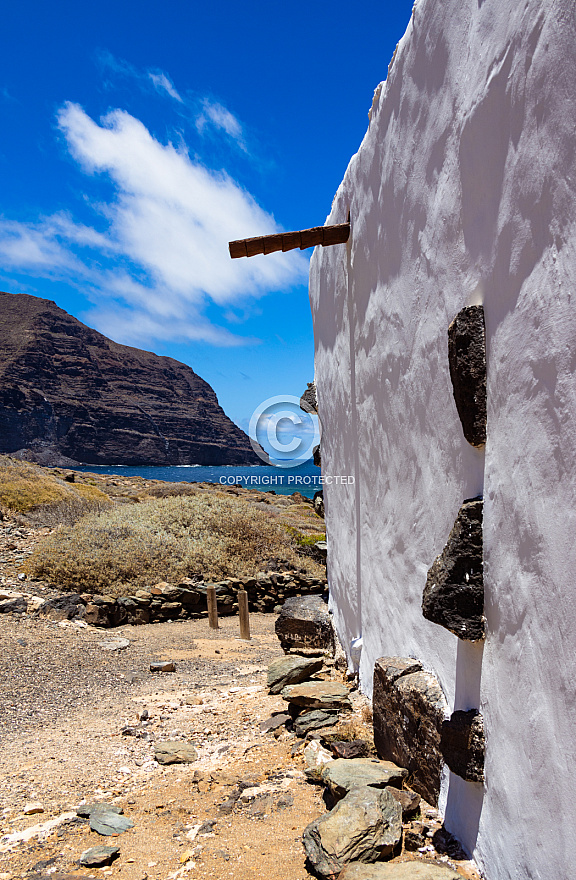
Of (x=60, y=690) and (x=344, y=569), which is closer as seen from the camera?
(x=344, y=569)

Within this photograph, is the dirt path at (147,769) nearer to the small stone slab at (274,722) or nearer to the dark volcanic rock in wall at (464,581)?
the small stone slab at (274,722)

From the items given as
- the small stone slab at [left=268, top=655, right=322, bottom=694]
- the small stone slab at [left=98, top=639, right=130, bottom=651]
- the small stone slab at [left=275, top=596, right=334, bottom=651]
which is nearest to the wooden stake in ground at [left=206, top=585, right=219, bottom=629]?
the small stone slab at [left=98, top=639, right=130, bottom=651]

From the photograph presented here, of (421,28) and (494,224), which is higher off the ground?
(421,28)

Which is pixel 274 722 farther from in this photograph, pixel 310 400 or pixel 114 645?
pixel 114 645

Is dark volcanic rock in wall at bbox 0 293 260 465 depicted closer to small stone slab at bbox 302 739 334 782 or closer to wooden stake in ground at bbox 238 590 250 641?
wooden stake in ground at bbox 238 590 250 641

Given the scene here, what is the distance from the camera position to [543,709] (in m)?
1.62

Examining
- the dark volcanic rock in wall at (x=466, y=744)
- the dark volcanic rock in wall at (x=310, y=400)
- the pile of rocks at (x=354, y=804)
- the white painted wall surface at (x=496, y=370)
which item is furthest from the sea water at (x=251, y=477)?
the dark volcanic rock in wall at (x=466, y=744)

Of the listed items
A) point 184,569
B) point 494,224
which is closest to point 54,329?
point 184,569

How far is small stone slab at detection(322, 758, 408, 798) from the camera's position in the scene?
8.41 ft

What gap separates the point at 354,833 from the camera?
2.20 meters

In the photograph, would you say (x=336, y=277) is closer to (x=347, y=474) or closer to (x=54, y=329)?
(x=347, y=474)

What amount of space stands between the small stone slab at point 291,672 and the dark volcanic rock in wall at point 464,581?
3.03 meters

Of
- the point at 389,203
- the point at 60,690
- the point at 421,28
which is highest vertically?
the point at 421,28

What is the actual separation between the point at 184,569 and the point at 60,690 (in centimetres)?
545
